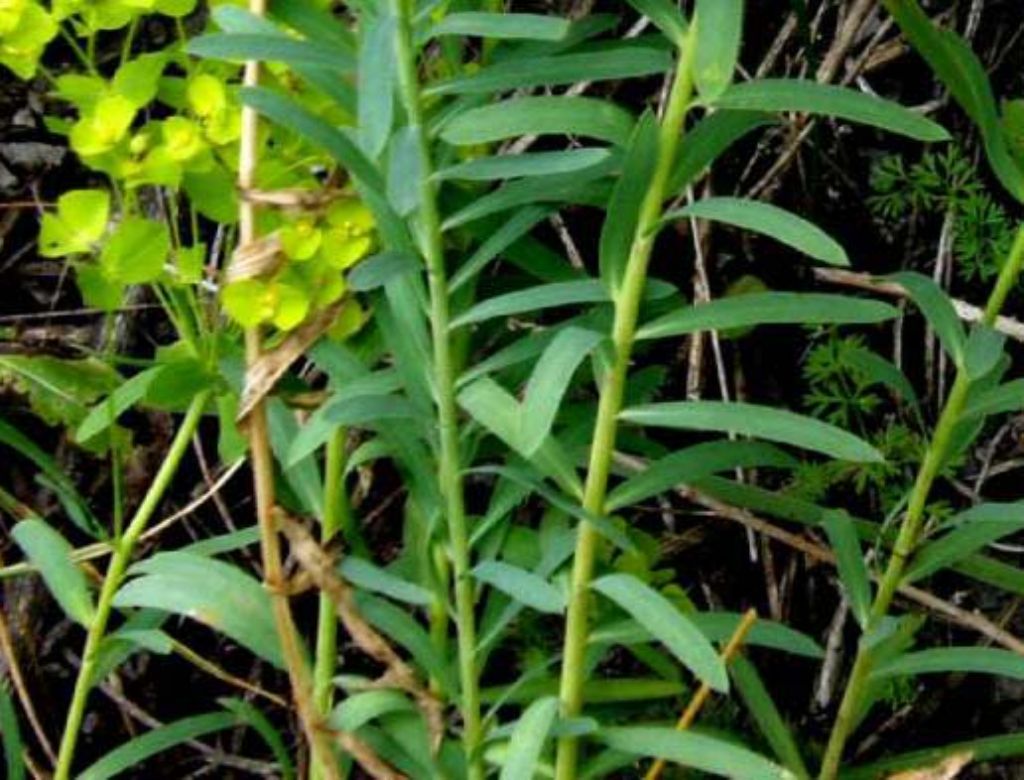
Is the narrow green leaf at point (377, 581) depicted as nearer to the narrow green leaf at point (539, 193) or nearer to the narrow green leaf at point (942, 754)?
the narrow green leaf at point (539, 193)

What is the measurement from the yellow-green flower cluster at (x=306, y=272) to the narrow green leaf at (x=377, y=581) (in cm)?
13

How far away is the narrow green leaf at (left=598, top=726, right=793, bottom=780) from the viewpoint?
1012mm

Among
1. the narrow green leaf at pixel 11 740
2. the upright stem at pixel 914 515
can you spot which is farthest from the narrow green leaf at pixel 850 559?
the narrow green leaf at pixel 11 740

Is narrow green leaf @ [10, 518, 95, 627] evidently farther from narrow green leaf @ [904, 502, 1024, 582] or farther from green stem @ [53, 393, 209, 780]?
narrow green leaf @ [904, 502, 1024, 582]

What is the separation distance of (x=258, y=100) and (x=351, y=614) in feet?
0.96

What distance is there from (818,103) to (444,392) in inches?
9.6

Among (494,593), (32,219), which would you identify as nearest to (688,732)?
(494,593)

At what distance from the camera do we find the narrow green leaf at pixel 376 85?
→ 0.89m

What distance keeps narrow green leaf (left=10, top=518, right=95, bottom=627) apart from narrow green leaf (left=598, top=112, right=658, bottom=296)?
36 centimetres

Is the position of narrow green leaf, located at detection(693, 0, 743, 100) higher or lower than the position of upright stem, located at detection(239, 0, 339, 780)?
higher

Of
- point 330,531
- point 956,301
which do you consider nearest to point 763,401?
point 956,301

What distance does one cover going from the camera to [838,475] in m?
1.34

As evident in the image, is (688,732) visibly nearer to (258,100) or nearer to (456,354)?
(456,354)

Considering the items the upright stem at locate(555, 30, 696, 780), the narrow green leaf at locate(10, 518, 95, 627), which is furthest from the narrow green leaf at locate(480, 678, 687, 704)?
the narrow green leaf at locate(10, 518, 95, 627)
